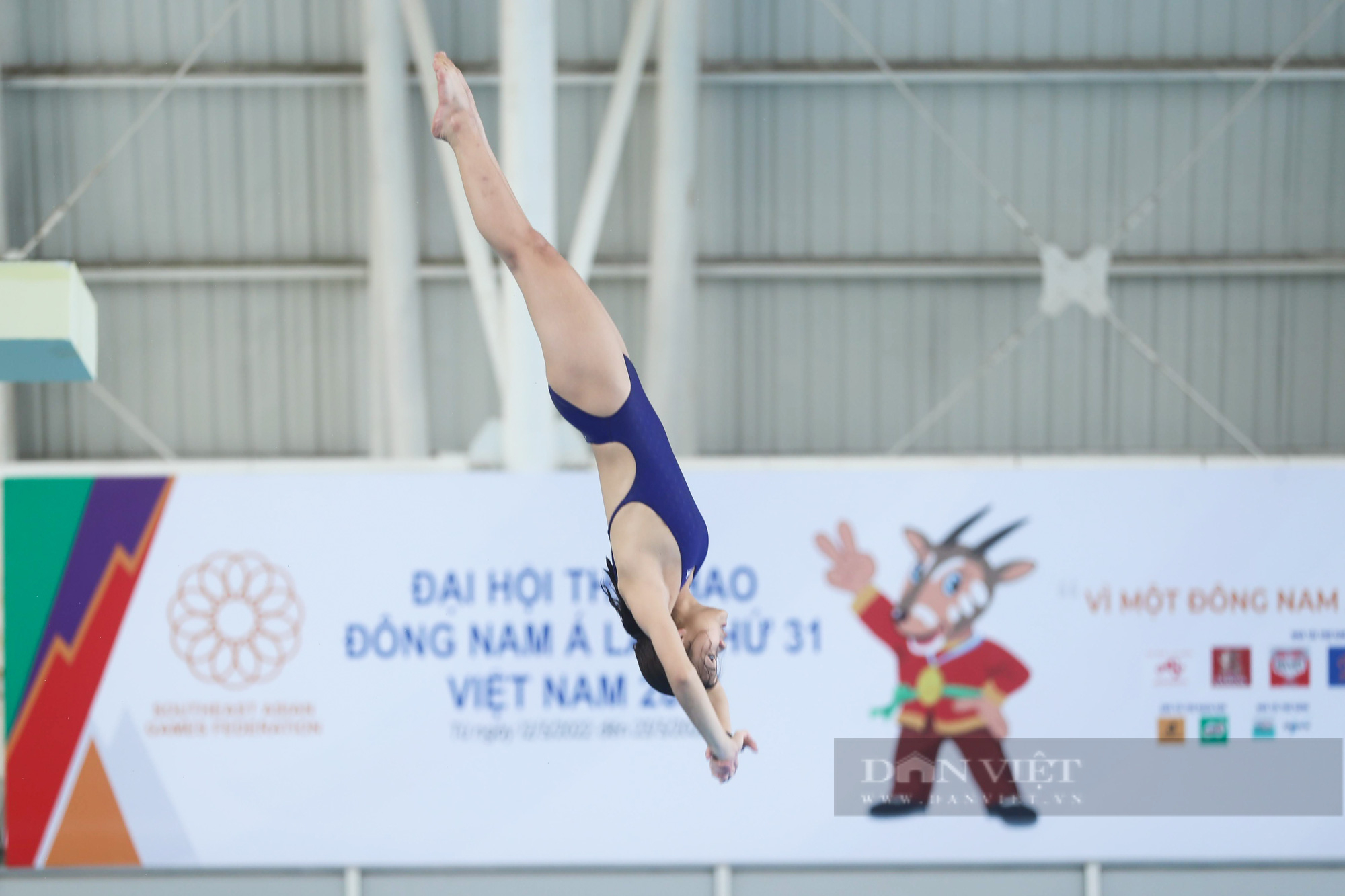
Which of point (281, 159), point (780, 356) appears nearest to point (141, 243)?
point (281, 159)

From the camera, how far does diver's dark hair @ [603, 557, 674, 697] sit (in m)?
3.98

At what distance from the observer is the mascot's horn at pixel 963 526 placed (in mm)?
9461

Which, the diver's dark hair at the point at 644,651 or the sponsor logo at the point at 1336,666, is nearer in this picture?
the diver's dark hair at the point at 644,651

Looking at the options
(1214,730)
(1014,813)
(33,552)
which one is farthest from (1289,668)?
(33,552)

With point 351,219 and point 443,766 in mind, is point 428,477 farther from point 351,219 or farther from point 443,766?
point 351,219

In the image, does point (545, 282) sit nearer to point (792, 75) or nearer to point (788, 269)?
point (788, 269)

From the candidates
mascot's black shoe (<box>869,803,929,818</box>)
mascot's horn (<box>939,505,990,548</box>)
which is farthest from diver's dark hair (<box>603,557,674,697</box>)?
mascot's black shoe (<box>869,803,929,818</box>)

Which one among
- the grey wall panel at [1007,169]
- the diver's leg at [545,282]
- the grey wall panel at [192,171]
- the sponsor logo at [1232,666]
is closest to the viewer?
the diver's leg at [545,282]

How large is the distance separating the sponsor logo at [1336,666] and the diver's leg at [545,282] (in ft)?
27.1

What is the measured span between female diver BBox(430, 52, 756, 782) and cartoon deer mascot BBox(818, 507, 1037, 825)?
223 inches

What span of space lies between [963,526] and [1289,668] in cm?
296

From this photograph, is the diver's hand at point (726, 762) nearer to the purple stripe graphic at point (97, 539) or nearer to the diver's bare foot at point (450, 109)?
the diver's bare foot at point (450, 109)

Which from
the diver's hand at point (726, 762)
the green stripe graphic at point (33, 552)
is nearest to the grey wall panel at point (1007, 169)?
the green stripe graphic at point (33, 552)

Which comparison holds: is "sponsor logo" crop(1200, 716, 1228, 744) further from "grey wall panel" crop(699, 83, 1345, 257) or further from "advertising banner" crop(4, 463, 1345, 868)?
"grey wall panel" crop(699, 83, 1345, 257)
